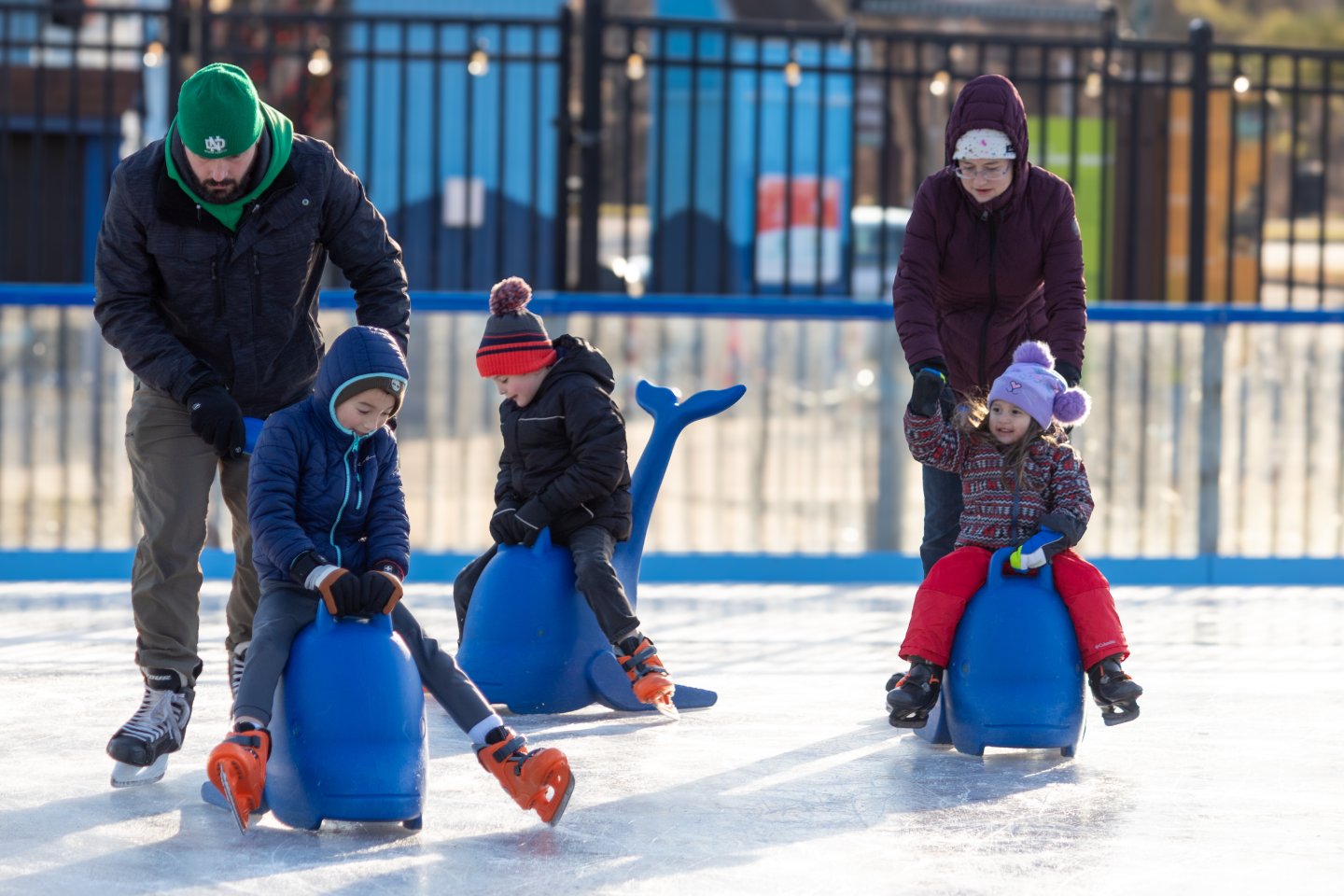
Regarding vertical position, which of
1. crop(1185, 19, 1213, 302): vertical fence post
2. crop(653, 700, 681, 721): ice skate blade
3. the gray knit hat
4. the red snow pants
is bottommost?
crop(653, 700, 681, 721): ice skate blade

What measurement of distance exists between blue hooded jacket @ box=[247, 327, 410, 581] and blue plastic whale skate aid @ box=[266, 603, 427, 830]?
0.23m

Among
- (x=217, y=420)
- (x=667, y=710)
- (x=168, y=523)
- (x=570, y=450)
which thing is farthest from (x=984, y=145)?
(x=168, y=523)

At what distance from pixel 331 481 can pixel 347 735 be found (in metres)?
0.56

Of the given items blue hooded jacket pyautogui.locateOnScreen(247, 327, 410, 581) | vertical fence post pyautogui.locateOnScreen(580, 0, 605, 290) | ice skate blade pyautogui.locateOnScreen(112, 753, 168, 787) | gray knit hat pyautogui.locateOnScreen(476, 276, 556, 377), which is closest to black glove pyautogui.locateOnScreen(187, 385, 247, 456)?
blue hooded jacket pyautogui.locateOnScreen(247, 327, 410, 581)

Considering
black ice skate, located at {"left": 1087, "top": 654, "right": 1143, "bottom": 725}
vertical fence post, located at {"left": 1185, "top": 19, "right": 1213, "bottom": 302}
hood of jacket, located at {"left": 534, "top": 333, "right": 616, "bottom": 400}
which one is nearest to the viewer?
black ice skate, located at {"left": 1087, "top": 654, "right": 1143, "bottom": 725}

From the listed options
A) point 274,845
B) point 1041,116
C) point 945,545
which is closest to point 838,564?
point 1041,116

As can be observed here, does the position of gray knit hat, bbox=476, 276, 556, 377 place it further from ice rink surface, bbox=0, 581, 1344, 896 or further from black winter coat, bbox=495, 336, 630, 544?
ice rink surface, bbox=0, 581, 1344, 896

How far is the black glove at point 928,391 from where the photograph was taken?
5.04m

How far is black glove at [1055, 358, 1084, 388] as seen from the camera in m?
5.33

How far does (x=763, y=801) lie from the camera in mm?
4480

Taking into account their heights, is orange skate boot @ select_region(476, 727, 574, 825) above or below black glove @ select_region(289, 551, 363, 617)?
below

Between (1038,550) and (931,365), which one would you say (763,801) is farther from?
(931,365)

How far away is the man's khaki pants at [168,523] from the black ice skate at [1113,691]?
2039 mm

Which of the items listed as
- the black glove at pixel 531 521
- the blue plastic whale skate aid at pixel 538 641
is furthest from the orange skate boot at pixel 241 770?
the black glove at pixel 531 521
